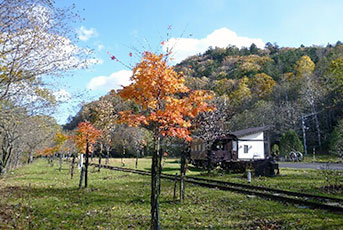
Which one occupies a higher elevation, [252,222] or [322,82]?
[322,82]

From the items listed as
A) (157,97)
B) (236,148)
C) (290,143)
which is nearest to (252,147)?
(236,148)

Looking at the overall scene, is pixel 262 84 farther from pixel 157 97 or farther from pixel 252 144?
pixel 157 97

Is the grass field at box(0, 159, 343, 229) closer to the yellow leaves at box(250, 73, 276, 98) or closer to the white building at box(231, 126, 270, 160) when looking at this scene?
the white building at box(231, 126, 270, 160)

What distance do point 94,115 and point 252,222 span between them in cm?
1968

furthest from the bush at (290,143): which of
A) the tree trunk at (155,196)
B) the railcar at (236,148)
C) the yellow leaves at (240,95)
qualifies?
the tree trunk at (155,196)

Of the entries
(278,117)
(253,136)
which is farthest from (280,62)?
(253,136)

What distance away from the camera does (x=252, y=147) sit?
95.3 feet

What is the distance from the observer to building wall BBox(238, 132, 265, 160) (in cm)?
2832

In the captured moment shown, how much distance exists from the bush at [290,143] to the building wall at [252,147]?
962 cm

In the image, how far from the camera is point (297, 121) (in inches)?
1747

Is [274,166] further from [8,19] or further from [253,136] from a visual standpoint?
[8,19]

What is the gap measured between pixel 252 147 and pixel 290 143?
1187 centimetres

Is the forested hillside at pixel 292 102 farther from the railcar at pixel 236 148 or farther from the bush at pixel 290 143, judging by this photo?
the railcar at pixel 236 148

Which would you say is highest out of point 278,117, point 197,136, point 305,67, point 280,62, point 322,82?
point 280,62
